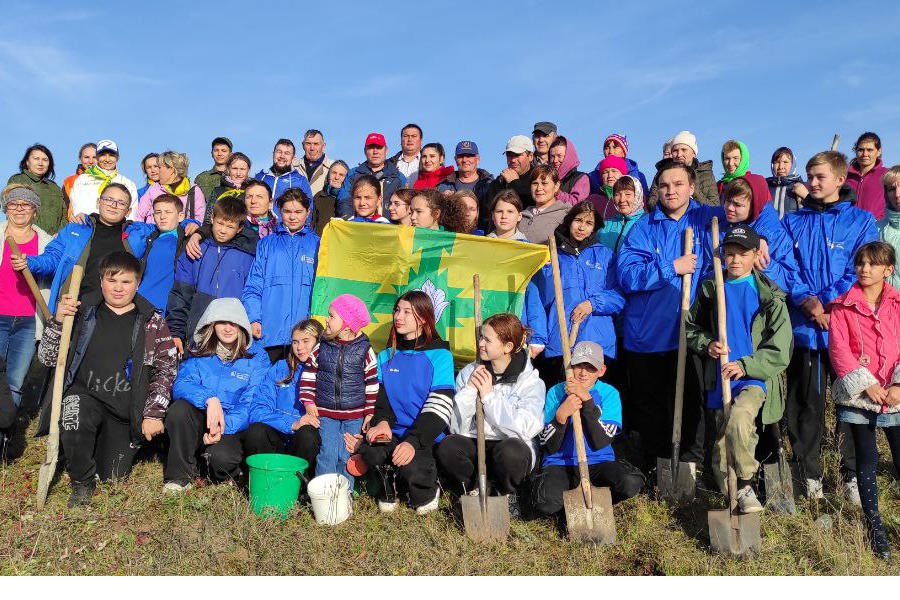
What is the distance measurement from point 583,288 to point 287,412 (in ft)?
9.90

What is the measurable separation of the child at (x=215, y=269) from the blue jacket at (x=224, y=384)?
83 centimetres

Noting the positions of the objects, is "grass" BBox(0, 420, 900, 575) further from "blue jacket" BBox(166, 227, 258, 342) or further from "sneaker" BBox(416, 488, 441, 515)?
"blue jacket" BBox(166, 227, 258, 342)

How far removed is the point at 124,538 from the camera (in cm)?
546

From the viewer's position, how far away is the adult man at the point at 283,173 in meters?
10.6

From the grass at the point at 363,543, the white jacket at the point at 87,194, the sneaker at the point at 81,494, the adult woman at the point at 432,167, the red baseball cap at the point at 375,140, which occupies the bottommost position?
the grass at the point at 363,543

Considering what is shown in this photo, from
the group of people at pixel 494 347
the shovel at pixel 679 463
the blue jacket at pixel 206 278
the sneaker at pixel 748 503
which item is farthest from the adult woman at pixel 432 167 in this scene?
the sneaker at pixel 748 503

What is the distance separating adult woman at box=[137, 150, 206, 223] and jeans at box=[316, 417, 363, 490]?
486cm

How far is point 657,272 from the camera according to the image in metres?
6.89

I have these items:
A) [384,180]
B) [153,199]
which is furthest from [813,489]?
[153,199]

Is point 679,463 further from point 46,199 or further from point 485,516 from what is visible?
point 46,199

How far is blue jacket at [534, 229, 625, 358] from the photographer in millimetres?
7156

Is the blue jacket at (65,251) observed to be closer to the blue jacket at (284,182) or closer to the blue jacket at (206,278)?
the blue jacket at (206,278)

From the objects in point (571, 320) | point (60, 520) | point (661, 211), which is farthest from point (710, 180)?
point (60, 520)

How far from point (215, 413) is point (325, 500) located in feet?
4.47
